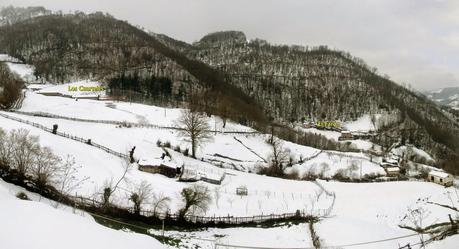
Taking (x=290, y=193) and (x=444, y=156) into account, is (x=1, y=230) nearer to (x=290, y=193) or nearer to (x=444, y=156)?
(x=290, y=193)

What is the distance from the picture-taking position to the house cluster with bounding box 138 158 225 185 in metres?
42.0

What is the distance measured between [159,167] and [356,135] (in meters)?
128

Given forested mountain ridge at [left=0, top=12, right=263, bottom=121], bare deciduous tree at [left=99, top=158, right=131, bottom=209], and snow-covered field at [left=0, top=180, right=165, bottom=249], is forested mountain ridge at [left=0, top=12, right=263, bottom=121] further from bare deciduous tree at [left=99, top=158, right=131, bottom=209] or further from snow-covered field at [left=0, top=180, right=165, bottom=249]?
snow-covered field at [left=0, top=180, right=165, bottom=249]

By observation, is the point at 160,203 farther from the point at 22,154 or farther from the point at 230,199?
the point at 22,154

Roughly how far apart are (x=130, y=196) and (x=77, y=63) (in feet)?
568

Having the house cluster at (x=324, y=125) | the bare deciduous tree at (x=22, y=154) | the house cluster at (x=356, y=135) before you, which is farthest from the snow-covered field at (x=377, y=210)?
the house cluster at (x=324, y=125)

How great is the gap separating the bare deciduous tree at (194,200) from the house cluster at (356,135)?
118 m

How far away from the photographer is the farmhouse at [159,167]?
4200 centimetres

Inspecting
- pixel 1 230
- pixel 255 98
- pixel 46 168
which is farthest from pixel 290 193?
pixel 255 98

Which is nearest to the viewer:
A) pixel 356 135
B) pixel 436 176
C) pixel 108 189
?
pixel 108 189

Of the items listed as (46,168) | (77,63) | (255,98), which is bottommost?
(46,168)

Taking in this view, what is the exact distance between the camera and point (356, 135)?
151875mm

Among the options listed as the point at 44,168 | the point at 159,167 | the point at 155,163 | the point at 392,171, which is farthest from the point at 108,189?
the point at 392,171

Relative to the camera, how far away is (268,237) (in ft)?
99.4
